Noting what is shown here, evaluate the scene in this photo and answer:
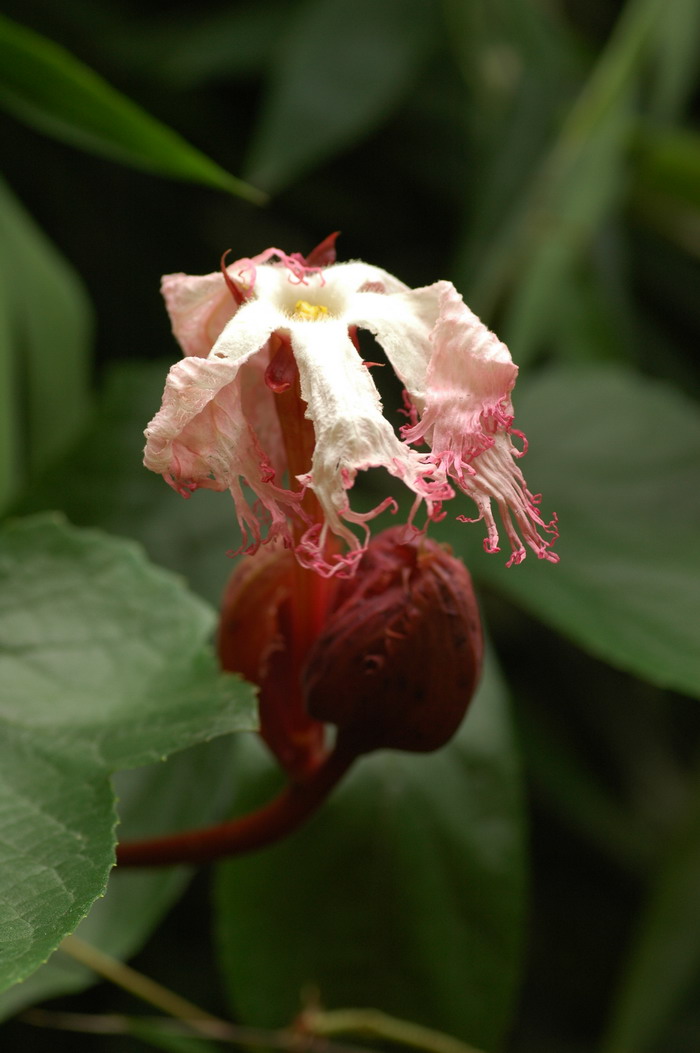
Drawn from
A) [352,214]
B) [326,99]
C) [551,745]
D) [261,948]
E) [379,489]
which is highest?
[326,99]

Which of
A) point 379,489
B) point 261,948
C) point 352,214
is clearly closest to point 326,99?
point 352,214

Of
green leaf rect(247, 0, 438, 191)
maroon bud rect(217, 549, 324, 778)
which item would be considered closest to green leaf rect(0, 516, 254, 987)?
maroon bud rect(217, 549, 324, 778)

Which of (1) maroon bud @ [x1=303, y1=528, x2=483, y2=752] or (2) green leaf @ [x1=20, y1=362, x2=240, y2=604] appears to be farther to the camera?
(2) green leaf @ [x1=20, y1=362, x2=240, y2=604]

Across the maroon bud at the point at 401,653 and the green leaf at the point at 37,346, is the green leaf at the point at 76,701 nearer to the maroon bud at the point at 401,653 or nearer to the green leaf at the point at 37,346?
the maroon bud at the point at 401,653

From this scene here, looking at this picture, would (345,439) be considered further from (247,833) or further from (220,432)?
(247,833)

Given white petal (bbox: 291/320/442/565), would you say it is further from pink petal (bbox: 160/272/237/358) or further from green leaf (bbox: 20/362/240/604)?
green leaf (bbox: 20/362/240/604)

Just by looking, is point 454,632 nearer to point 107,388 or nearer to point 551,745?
point 107,388

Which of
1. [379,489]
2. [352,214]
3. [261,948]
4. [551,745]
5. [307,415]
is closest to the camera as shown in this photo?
[307,415]

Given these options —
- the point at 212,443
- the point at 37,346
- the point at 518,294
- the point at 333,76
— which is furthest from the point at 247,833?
the point at 333,76
